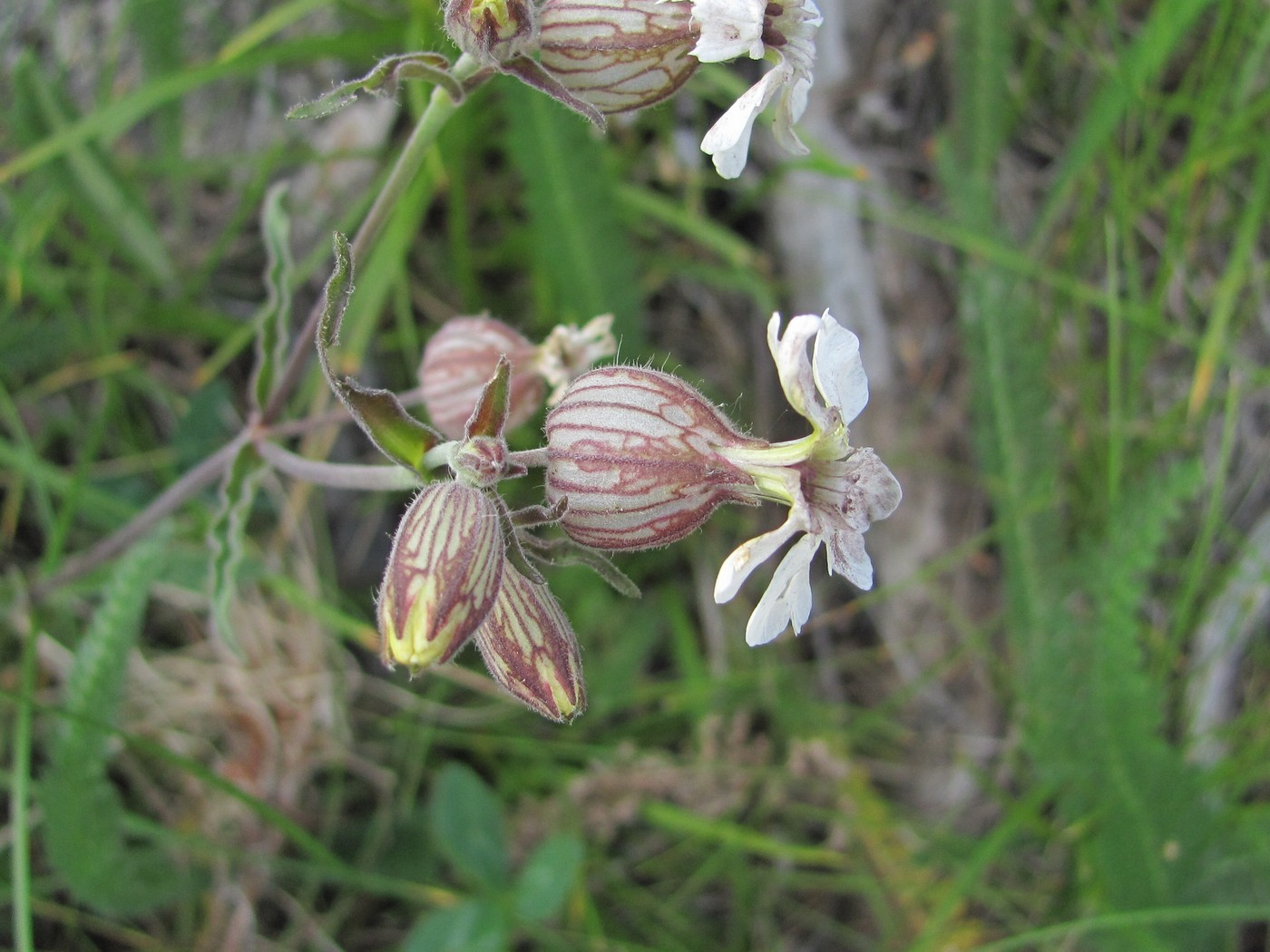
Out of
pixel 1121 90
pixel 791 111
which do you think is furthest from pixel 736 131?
pixel 1121 90

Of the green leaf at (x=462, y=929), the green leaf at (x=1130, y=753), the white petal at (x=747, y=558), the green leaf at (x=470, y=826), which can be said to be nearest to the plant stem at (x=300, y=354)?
the white petal at (x=747, y=558)

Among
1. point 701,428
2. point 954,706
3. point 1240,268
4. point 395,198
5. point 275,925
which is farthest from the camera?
point 954,706

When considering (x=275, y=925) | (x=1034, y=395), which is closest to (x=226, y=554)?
(x=275, y=925)

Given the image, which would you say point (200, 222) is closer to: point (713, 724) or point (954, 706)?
point (713, 724)

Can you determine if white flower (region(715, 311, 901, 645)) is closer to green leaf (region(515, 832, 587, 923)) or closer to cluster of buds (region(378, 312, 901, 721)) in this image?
cluster of buds (region(378, 312, 901, 721))

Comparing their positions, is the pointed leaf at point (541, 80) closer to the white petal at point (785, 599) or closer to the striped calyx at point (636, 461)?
the striped calyx at point (636, 461)
